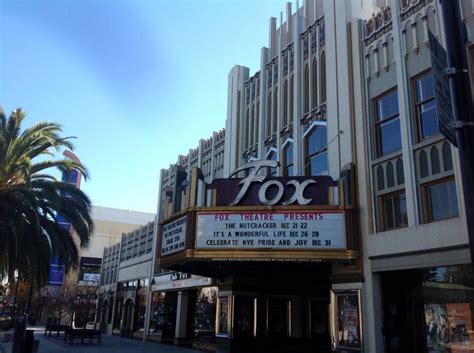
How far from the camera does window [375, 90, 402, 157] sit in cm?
1594

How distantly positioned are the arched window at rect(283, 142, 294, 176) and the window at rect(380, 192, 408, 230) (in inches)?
224

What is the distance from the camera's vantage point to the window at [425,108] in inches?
578

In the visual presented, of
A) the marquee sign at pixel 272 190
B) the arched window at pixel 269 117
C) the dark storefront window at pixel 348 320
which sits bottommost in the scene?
the dark storefront window at pixel 348 320

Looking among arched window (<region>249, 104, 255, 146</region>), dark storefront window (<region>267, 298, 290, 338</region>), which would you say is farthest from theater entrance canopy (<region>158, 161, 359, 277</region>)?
dark storefront window (<region>267, 298, 290, 338</region>)

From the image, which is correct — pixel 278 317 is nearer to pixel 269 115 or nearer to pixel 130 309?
pixel 269 115

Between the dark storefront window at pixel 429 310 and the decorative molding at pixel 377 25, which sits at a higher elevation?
the decorative molding at pixel 377 25

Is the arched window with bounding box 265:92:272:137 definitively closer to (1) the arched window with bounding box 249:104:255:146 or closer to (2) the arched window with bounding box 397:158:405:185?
(1) the arched window with bounding box 249:104:255:146

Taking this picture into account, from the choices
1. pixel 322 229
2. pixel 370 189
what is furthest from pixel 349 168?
pixel 322 229

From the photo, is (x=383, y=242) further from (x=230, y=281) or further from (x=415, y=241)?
(x=230, y=281)

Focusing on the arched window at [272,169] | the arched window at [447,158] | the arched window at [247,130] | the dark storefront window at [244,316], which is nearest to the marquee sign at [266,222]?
the arched window at [447,158]

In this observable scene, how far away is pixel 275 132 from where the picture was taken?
882 inches

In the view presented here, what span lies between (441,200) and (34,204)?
572 inches

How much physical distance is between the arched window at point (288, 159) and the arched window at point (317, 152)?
1206mm

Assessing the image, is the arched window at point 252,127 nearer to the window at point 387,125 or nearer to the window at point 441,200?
the window at point 387,125
